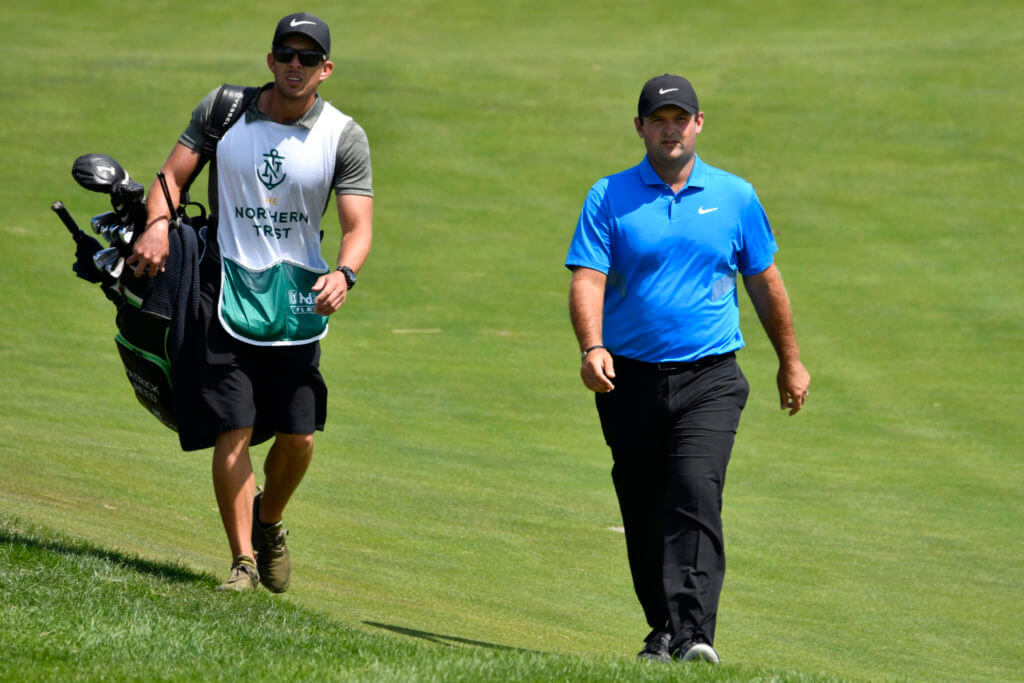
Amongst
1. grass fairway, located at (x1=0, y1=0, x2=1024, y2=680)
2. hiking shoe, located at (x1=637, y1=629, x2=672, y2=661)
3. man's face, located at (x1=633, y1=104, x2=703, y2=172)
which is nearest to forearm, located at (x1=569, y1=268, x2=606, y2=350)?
man's face, located at (x1=633, y1=104, x2=703, y2=172)

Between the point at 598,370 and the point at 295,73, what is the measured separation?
178cm

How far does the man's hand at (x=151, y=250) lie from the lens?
605cm

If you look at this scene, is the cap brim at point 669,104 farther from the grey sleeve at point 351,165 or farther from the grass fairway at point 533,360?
the grass fairway at point 533,360

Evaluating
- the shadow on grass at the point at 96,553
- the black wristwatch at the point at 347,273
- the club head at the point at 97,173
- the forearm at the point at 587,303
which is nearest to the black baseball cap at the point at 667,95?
the forearm at the point at 587,303

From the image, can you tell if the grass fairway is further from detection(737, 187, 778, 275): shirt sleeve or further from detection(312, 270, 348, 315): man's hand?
detection(737, 187, 778, 275): shirt sleeve

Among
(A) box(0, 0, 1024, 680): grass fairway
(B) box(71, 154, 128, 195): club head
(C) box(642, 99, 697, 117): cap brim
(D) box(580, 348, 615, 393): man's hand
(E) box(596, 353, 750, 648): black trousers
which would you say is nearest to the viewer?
(D) box(580, 348, 615, 393): man's hand

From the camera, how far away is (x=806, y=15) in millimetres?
31344

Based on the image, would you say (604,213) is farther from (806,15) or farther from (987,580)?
(806,15)

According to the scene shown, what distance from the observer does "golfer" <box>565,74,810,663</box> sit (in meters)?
5.88

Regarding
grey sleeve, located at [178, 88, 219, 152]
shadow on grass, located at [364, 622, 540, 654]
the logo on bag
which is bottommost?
shadow on grass, located at [364, 622, 540, 654]

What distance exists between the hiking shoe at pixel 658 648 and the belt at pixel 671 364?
1.04 m

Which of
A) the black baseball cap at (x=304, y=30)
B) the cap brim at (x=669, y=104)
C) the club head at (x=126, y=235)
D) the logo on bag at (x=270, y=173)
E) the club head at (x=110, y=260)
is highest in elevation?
the black baseball cap at (x=304, y=30)

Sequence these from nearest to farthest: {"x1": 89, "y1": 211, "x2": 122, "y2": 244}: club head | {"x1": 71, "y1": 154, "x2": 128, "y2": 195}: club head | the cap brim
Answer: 1. the cap brim
2. {"x1": 71, "y1": 154, "x2": 128, "y2": 195}: club head
3. {"x1": 89, "y1": 211, "x2": 122, "y2": 244}: club head

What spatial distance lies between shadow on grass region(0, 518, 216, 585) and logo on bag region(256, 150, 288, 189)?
1.70 m
